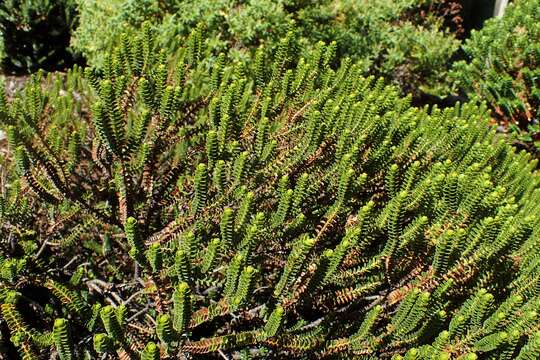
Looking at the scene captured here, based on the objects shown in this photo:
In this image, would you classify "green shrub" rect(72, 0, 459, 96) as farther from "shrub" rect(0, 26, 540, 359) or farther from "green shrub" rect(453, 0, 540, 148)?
"shrub" rect(0, 26, 540, 359)

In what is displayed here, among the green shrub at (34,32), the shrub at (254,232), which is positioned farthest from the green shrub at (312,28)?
the shrub at (254,232)

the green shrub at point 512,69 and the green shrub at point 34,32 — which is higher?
the green shrub at point 512,69

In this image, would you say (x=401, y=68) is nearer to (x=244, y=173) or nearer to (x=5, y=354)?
(x=244, y=173)

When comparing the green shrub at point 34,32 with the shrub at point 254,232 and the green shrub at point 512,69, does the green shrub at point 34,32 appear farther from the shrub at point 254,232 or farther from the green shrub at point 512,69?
the green shrub at point 512,69

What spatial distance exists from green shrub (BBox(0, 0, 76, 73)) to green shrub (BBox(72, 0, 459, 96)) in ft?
1.54

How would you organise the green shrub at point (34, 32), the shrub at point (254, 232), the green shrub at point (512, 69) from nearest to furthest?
the shrub at point (254, 232) → the green shrub at point (512, 69) → the green shrub at point (34, 32)

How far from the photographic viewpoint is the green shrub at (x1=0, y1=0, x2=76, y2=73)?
25.4 feet

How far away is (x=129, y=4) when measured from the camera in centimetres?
675

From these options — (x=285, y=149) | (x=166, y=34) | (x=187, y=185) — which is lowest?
(x=166, y=34)

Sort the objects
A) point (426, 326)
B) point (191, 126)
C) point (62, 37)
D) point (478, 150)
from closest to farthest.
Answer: point (426, 326) < point (191, 126) < point (478, 150) < point (62, 37)

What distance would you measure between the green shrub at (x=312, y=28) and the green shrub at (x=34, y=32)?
0.47 m

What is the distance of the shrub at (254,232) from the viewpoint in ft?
7.73

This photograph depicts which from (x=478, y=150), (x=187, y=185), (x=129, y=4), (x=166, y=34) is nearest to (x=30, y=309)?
(x=187, y=185)

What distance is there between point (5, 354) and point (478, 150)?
298 centimetres
